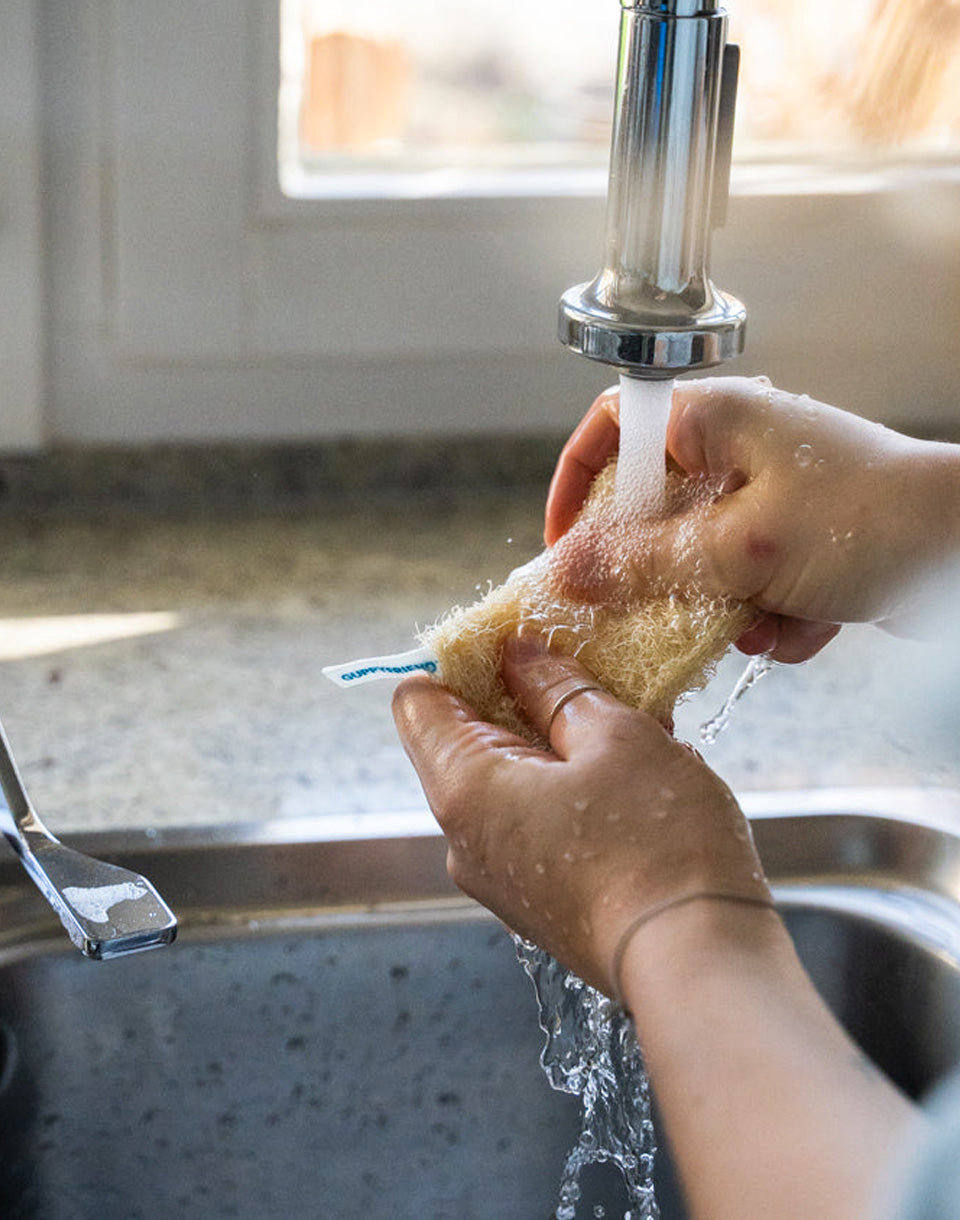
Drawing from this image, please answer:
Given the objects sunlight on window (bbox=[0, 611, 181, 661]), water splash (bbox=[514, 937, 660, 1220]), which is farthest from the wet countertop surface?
water splash (bbox=[514, 937, 660, 1220])

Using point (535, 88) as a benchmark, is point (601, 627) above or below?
below

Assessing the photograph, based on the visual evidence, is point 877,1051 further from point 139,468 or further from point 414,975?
point 139,468

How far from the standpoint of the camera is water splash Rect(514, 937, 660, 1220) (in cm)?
57

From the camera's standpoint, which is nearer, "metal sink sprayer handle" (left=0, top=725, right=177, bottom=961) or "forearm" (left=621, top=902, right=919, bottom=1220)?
"forearm" (left=621, top=902, right=919, bottom=1220)

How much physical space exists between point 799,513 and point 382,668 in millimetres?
161

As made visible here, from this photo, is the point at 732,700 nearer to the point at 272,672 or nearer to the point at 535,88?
the point at 272,672

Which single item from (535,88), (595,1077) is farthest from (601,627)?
(535,88)

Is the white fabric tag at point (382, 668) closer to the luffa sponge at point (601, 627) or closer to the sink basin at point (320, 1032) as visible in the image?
the luffa sponge at point (601, 627)

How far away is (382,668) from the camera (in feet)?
1.67

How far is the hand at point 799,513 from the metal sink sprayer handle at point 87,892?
18 centimetres

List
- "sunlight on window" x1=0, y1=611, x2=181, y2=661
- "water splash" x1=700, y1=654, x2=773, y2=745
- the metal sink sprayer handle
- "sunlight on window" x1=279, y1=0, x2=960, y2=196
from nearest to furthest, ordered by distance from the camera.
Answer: the metal sink sprayer handle
"water splash" x1=700, y1=654, x2=773, y2=745
"sunlight on window" x1=0, y1=611, x2=181, y2=661
"sunlight on window" x1=279, y1=0, x2=960, y2=196

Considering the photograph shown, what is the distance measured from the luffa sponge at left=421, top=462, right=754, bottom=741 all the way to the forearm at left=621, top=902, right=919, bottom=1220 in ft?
0.39

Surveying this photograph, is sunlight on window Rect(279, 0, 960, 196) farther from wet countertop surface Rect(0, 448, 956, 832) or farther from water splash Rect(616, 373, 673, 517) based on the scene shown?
water splash Rect(616, 373, 673, 517)

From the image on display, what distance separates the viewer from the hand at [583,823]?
418 mm
